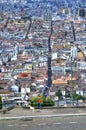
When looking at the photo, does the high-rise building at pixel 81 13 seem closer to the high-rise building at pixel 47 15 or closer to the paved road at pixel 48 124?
the high-rise building at pixel 47 15

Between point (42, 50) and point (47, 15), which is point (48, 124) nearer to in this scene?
point (42, 50)

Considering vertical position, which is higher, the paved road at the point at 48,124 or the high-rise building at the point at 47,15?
the paved road at the point at 48,124

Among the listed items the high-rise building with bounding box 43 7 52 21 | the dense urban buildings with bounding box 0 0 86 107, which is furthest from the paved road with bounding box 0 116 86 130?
the high-rise building with bounding box 43 7 52 21

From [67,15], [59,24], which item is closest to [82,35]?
[59,24]

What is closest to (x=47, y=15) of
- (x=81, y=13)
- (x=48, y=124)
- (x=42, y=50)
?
(x=81, y=13)

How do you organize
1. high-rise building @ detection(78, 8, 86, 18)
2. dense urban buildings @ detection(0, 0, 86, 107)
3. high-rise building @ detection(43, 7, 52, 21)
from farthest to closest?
high-rise building @ detection(78, 8, 86, 18)
high-rise building @ detection(43, 7, 52, 21)
dense urban buildings @ detection(0, 0, 86, 107)

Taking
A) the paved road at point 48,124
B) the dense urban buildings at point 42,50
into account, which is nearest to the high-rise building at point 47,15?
the dense urban buildings at point 42,50

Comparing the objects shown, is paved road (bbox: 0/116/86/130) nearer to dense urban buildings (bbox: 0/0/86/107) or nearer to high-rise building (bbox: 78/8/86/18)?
dense urban buildings (bbox: 0/0/86/107)

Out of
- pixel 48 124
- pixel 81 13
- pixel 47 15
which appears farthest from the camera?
pixel 81 13

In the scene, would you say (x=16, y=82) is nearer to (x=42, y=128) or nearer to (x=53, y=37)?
(x=53, y=37)
